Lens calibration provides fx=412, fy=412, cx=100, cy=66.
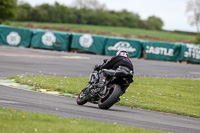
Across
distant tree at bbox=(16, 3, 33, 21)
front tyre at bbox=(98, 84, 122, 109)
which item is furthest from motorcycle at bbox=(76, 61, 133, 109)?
distant tree at bbox=(16, 3, 33, 21)

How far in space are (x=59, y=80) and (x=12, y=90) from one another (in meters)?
3.76

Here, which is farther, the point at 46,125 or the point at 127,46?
the point at 127,46

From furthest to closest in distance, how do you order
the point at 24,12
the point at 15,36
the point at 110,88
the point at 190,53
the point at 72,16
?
the point at 72,16 → the point at 24,12 → the point at 15,36 → the point at 190,53 → the point at 110,88

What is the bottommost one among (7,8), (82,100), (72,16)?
(82,100)

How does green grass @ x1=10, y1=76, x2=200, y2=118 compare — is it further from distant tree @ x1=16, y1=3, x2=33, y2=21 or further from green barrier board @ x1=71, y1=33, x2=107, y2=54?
distant tree @ x1=16, y1=3, x2=33, y2=21

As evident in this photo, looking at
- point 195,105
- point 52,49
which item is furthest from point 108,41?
point 195,105

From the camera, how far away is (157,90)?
1717 cm

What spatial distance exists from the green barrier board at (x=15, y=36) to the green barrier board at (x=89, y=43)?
436cm

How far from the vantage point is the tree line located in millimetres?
99188

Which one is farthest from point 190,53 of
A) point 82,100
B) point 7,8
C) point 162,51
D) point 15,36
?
point 7,8

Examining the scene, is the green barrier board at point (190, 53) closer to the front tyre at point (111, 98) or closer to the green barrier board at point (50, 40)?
the green barrier board at point (50, 40)

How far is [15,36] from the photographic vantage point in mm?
39031

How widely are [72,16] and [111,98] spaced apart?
10189cm

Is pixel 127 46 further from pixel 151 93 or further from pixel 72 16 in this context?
pixel 72 16
